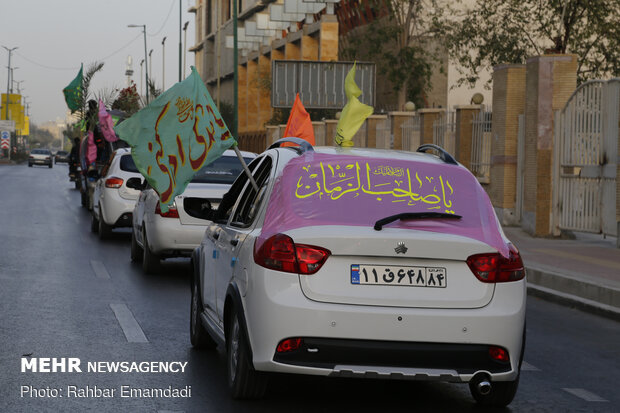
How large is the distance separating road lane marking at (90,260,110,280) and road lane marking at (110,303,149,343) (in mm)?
2793

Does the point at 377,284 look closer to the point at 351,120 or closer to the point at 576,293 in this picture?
Result: the point at 351,120

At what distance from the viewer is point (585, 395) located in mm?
7250

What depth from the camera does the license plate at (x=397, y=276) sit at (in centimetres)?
604

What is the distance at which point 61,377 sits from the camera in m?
7.30

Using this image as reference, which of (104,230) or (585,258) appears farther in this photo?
(104,230)

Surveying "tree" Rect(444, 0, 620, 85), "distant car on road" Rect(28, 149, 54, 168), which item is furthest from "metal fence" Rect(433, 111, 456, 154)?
"distant car on road" Rect(28, 149, 54, 168)

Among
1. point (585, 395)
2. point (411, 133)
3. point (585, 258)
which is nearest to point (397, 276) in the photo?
point (585, 395)

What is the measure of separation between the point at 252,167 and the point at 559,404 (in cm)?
286

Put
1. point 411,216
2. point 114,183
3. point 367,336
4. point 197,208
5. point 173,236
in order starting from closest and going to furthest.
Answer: point 367,336 < point 411,216 < point 197,208 < point 173,236 < point 114,183

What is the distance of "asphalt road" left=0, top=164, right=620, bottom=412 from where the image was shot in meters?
6.70

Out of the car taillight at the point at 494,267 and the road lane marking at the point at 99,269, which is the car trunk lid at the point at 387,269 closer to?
the car taillight at the point at 494,267

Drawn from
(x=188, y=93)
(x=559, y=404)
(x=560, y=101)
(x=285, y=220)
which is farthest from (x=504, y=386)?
(x=560, y=101)

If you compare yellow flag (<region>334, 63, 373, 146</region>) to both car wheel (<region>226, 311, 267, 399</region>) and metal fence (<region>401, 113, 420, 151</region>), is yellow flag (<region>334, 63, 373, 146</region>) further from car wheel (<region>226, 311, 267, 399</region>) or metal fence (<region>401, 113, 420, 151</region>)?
metal fence (<region>401, 113, 420, 151</region>)

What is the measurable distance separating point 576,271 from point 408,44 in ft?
149
